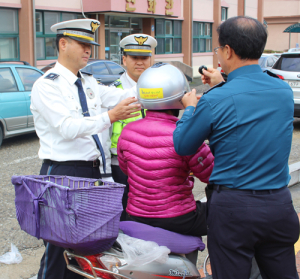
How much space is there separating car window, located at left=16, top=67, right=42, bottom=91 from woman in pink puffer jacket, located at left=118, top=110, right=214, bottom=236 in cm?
675

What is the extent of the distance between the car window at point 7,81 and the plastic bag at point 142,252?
22.1 ft

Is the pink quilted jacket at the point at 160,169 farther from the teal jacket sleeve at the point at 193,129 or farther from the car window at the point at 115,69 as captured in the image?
the car window at the point at 115,69

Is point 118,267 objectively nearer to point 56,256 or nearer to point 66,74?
point 56,256

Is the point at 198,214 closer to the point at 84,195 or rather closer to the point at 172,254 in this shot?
the point at 172,254

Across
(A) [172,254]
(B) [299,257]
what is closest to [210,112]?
(A) [172,254]

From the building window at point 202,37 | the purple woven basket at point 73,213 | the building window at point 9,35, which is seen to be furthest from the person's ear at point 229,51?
the building window at point 202,37

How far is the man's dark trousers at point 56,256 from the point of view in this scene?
8.84ft

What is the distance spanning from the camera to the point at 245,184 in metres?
2.00

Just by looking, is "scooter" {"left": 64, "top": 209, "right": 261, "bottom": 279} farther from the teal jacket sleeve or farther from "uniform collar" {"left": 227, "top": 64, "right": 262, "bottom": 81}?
"uniform collar" {"left": 227, "top": 64, "right": 262, "bottom": 81}

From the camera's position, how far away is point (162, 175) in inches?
89.0

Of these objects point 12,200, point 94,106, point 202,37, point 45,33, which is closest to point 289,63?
point 12,200

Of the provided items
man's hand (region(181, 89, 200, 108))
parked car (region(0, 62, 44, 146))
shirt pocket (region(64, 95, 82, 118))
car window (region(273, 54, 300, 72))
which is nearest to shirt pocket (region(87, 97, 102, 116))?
shirt pocket (region(64, 95, 82, 118))

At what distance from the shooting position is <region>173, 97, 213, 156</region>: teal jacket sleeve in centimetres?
199

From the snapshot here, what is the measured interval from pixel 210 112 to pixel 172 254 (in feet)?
2.87
